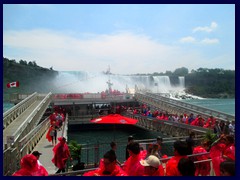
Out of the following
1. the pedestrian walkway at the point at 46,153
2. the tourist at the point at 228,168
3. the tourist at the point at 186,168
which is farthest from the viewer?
the pedestrian walkway at the point at 46,153

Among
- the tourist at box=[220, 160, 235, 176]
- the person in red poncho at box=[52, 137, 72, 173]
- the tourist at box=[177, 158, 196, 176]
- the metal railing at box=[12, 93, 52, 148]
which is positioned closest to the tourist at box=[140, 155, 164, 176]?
the tourist at box=[177, 158, 196, 176]

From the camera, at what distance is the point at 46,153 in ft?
41.1

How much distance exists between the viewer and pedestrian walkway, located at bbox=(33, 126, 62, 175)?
1023cm

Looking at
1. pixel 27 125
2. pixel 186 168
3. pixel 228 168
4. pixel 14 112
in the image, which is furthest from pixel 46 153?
pixel 228 168

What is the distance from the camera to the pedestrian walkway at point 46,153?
10227 mm

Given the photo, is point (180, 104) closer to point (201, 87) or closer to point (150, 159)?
point (150, 159)

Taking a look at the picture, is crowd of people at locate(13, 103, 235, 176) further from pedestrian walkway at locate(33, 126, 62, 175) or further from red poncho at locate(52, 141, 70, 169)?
pedestrian walkway at locate(33, 126, 62, 175)

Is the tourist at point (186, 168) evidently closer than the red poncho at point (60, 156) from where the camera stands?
Yes

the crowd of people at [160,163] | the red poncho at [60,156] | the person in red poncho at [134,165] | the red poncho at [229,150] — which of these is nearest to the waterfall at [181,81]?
the red poncho at [60,156]

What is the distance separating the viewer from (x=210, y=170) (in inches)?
240

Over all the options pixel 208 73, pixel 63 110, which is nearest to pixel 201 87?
pixel 208 73

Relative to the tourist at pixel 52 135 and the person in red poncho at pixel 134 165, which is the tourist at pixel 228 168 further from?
the tourist at pixel 52 135

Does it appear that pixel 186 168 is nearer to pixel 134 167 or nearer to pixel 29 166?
pixel 134 167

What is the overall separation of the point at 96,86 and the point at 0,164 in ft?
218
